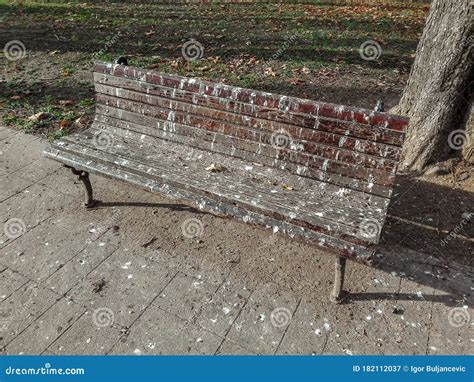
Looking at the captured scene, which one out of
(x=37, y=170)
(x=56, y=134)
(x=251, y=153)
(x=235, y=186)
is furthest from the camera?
(x=56, y=134)

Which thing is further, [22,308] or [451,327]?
[22,308]

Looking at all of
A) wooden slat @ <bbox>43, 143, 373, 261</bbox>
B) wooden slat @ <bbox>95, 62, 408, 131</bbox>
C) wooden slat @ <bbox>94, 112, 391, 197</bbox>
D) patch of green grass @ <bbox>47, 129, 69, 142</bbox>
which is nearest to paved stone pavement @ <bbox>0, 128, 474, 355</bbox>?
wooden slat @ <bbox>43, 143, 373, 261</bbox>

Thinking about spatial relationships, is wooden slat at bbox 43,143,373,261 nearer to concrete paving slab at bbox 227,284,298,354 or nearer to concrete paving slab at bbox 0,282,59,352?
concrete paving slab at bbox 227,284,298,354

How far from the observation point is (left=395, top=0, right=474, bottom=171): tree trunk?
3.83 metres

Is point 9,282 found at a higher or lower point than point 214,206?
lower

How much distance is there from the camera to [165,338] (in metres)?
2.77

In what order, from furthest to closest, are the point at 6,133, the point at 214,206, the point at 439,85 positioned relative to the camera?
the point at 6,133
the point at 439,85
the point at 214,206

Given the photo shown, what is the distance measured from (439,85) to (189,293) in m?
3.06

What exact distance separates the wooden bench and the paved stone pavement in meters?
0.31

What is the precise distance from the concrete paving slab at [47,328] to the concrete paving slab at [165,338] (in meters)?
0.44

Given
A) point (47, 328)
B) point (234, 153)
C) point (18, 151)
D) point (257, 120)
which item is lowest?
point (47, 328)

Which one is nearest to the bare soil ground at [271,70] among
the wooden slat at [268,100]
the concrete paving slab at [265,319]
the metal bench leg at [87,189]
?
the concrete paving slab at [265,319]

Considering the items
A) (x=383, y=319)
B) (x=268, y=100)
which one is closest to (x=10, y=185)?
(x=268, y=100)

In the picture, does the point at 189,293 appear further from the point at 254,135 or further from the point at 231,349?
the point at 254,135
